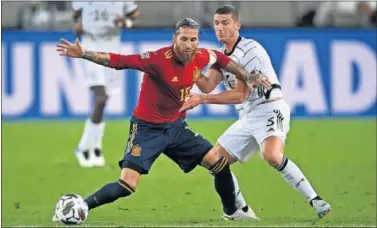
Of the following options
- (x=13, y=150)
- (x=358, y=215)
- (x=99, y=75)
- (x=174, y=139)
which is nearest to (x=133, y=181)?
(x=174, y=139)

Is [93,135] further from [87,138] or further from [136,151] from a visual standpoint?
[136,151]

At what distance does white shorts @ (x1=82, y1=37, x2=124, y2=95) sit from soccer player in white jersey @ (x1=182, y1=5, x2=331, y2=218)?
442 centimetres

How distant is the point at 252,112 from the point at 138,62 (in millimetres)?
1735

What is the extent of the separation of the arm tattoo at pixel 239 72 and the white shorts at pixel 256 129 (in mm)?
678

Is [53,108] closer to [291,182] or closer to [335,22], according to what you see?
[335,22]

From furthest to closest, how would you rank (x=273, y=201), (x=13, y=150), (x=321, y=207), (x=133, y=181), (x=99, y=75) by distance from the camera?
1. (x=13, y=150)
2. (x=99, y=75)
3. (x=273, y=201)
4. (x=321, y=207)
5. (x=133, y=181)

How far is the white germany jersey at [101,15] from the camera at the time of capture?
15.5 meters

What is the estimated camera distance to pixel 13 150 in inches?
644

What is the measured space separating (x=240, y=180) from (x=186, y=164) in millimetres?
3613

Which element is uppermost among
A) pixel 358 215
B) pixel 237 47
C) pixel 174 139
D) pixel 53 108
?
pixel 237 47

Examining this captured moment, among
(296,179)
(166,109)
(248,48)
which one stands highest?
(248,48)

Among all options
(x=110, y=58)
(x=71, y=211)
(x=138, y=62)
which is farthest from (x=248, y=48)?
(x=71, y=211)

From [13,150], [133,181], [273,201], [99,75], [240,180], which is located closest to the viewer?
[133,181]

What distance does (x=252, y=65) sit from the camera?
10547 mm
